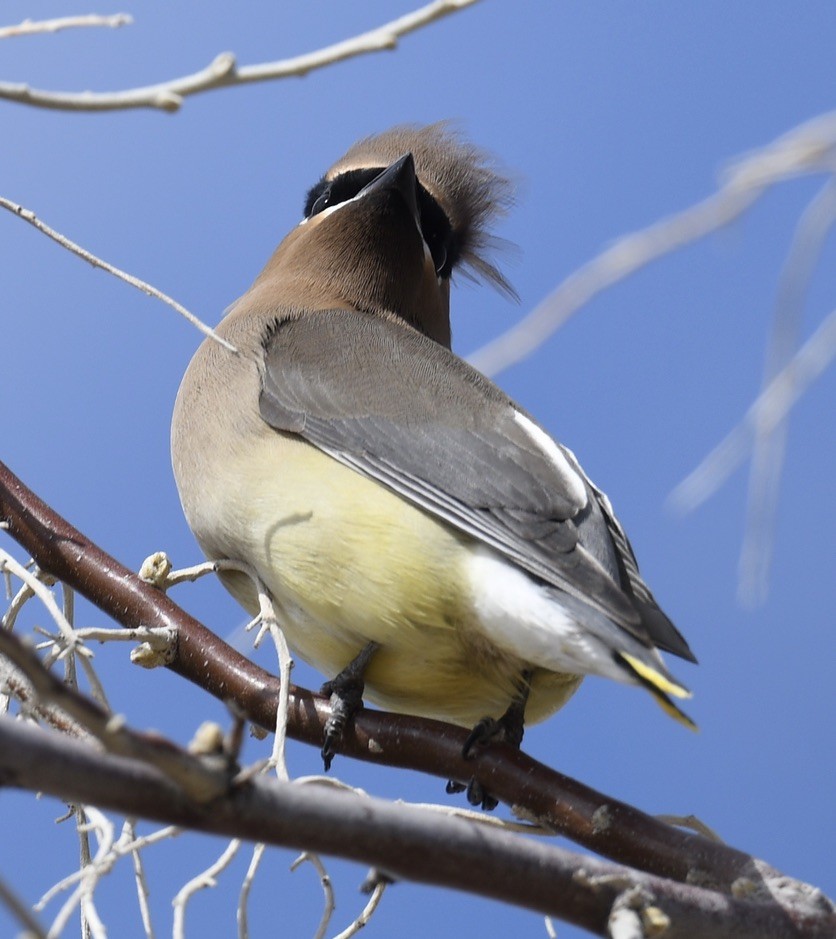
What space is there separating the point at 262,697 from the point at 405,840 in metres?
1.08

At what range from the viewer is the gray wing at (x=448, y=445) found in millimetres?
2516

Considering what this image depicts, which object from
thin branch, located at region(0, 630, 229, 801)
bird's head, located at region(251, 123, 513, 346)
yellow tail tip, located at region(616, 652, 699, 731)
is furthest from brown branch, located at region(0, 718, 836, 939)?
bird's head, located at region(251, 123, 513, 346)

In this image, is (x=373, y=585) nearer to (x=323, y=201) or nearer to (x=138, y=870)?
(x=138, y=870)

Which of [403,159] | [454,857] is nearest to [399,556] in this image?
[454,857]

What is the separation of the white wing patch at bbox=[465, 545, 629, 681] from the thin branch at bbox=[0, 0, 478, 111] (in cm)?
124

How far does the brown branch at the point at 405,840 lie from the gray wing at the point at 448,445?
61 centimetres

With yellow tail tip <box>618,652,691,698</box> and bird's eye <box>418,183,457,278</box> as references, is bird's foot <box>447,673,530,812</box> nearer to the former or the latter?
yellow tail tip <box>618,652,691,698</box>

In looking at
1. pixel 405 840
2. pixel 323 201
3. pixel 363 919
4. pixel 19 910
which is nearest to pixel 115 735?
pixel 19 910

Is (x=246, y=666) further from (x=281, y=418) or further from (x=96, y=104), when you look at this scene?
(x=96, y=104)

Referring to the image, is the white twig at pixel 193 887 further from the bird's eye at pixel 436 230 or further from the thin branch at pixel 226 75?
the bird's eye at pixel 436 230

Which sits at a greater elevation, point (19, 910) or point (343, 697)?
point (343, 697)

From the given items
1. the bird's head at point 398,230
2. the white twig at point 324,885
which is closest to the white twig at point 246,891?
the white twig at point 324,885

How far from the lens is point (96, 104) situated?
4.23 ft

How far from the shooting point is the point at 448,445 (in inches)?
114
